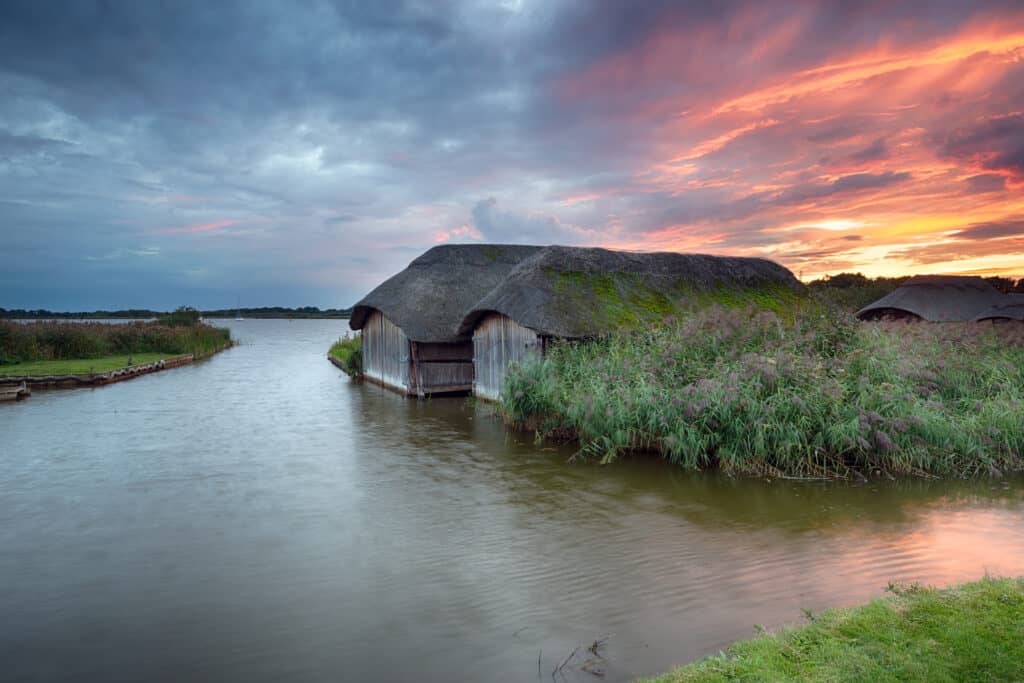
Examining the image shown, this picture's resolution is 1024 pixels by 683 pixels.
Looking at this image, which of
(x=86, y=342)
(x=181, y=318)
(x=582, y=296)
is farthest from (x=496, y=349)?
(x=181, y=318)

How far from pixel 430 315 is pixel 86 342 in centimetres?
1996

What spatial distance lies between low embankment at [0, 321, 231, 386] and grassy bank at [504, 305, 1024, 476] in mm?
18560

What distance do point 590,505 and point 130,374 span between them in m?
23.3

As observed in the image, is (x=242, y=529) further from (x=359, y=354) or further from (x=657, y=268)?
(x=359, y=354)

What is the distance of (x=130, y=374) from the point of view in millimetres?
24844

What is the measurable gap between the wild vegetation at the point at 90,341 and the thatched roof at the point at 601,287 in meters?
21.0

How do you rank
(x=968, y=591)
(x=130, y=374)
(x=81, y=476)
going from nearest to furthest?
(x=968, y=591), (x=81, y=476), (x=130, y=374)

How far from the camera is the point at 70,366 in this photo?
2494cm

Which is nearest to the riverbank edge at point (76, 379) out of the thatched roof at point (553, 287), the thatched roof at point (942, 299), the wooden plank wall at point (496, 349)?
the thatched roof at point (553, 287)

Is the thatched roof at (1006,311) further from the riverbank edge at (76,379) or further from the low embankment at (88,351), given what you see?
the low embankment at (88,351)

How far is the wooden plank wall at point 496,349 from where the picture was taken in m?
15.8

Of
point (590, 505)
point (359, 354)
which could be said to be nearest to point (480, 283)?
point (359, 354)

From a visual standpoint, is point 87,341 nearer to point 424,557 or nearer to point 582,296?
point 582,296

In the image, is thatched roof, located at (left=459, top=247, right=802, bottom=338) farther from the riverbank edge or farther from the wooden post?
the riverbank edge
